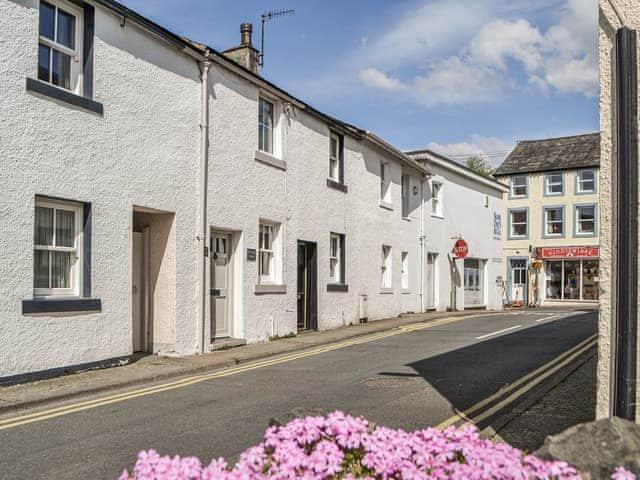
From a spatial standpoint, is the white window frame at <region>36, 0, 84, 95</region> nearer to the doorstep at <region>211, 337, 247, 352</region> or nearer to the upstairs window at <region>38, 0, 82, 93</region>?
the upstairs window at <region>38, 0, 82, 93</region>

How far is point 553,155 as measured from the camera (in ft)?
145

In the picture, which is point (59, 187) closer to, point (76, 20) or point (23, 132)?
point (23, 132)

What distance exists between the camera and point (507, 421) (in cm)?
732

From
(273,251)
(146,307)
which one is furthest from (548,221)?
(146,307)

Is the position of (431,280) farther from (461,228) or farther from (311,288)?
(311,288)

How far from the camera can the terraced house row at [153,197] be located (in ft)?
31.4

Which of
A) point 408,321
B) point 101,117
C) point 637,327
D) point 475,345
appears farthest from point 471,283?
point 637,327

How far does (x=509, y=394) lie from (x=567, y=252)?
35.9 meters

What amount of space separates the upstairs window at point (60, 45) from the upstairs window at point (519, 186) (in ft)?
124

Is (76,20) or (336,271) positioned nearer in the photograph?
(76,20)

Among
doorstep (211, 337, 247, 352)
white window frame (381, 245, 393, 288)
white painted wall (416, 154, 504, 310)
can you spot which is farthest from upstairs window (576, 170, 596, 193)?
doorstep (211, 337, 247, 352)

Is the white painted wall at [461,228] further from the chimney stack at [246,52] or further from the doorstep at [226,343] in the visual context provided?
the doorstep at [226,343]

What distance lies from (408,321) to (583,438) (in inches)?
714

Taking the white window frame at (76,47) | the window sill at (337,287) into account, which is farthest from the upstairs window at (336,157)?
the white window frame at (76,47)
